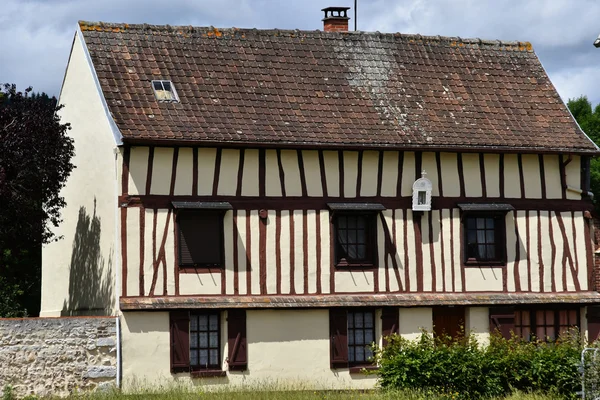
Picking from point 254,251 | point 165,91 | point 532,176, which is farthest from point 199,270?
point 532,176

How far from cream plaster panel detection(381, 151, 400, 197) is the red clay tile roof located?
0.36 metres

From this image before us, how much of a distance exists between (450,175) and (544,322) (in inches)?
150

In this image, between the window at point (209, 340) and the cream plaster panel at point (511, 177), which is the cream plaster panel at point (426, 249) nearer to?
the cream plaster panel at point (511, 177)

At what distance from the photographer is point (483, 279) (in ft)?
92.7

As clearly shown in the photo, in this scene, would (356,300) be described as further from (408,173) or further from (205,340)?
(205,340)

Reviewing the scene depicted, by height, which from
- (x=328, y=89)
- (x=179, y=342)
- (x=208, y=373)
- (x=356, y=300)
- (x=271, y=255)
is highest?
(x=328, y=89)

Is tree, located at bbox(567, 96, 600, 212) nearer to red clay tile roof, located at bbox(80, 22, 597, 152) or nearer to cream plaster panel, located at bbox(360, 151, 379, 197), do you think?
red clay tile roof, located at bbox(80, 22, 597, 152)

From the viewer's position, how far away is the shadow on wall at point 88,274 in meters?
27.1

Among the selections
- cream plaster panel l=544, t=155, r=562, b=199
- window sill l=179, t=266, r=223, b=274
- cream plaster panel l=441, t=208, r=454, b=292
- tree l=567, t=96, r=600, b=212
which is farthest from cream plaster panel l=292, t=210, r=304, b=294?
tree l=567, t=96, r=600, b=212

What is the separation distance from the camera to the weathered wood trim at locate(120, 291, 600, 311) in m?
26.0

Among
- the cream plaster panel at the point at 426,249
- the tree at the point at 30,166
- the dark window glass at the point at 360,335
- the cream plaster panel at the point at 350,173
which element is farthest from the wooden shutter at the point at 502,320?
the tree at the point at 30,166

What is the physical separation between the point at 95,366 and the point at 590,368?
361 inches

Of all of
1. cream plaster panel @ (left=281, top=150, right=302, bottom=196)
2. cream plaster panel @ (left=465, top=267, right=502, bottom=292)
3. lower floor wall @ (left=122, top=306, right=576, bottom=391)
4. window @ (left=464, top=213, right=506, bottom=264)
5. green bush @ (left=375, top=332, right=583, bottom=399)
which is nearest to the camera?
green bush @ (left=375, top=332, right=583, bottom=399)

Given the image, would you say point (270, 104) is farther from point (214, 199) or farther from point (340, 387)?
point (340, 387)
